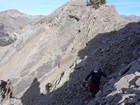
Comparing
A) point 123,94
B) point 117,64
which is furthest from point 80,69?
point 123,94

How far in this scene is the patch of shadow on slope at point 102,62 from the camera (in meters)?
21.9

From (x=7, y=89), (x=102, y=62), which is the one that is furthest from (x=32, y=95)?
(x=102, y=62)

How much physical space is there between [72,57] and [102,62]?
273 inches

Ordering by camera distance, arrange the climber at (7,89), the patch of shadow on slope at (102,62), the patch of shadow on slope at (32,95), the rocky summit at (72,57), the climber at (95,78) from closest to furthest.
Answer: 1. the climber at (95,78)
2. the rocky summit at (72,57)
3. the patch of shadow on slope at (102,62)
4. the climber at (7,89)
5. the patch of shadow on slope at (32,95)

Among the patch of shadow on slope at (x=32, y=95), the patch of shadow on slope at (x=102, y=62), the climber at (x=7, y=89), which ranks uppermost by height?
the patch of shadow on slope at (x=102, y=62)

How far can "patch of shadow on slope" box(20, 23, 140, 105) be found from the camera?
21.9 m

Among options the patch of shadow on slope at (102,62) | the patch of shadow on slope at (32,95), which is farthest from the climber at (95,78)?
the patch of shadow on slope at (32,95)

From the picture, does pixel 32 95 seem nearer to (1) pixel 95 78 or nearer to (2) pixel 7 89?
(2) pixel 7 89

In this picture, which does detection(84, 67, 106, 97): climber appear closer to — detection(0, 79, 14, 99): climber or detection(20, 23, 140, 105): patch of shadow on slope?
detection(20, 23, 140, 105): patch of shadow on slope

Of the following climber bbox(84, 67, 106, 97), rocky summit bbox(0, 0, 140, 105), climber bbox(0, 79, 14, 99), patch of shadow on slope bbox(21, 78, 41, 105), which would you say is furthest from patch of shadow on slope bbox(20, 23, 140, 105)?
climber bbox(0, 79, 14, 99)

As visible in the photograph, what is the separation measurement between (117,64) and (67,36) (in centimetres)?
1298

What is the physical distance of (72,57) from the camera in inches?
1192

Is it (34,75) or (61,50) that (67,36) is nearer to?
(61,50)

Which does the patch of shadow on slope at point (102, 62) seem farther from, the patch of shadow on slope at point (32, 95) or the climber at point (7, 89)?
the climber at point (7, 89)
